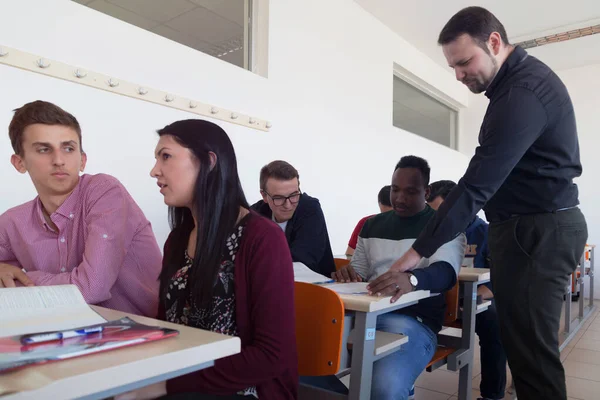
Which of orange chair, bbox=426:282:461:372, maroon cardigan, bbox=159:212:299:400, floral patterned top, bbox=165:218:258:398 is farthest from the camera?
orange chair, bbox=426:282:461:372

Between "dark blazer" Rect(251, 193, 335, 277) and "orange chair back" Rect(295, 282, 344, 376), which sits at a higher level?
"dark blazer" Rect(251, 193, 335, 277)

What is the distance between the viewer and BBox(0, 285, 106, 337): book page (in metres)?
0.81

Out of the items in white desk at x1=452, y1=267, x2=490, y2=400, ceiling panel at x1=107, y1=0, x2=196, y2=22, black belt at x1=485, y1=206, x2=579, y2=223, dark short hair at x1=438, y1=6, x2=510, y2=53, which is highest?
ceiling panel at x1=107, y1=0, x2=196, y2=22

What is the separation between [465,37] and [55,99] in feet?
5.82

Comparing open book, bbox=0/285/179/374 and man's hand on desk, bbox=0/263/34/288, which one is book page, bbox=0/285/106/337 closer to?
open book, bbox=0/285/179/374

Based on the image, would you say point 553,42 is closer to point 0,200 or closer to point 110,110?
point 110,110

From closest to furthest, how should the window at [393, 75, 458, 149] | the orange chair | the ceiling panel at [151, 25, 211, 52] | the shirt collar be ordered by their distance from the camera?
the shirt collar, the orange chair, the ceiling panel at [151, 25, 211, 52], the window at [393, 75, 458, 149]

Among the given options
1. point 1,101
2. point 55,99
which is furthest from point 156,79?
point 1,101

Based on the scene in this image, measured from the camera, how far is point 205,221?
1.08 metres

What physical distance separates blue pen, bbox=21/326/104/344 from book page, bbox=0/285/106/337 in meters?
0.08

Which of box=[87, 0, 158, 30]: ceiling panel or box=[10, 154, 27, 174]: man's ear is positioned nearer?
box=[10, 154, 27, 174]: man's ear

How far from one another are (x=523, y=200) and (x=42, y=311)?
4.13 ft

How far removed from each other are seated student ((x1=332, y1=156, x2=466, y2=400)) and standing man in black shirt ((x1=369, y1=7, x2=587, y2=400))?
9.1 inches

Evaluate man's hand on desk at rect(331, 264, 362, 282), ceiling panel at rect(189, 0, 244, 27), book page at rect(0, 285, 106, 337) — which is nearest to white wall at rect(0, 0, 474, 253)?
ceiling panel at rect(189, 0, 244, 27)
